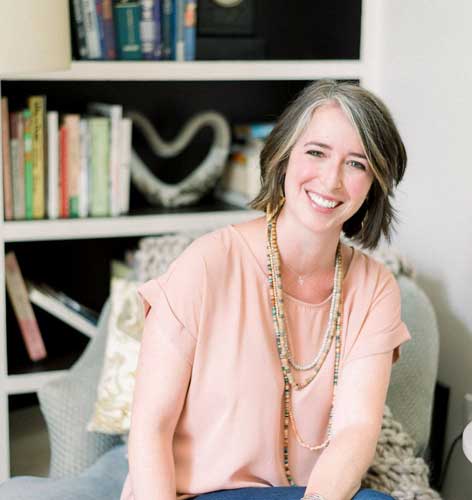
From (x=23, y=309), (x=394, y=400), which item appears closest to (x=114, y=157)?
(x=23, y=309)

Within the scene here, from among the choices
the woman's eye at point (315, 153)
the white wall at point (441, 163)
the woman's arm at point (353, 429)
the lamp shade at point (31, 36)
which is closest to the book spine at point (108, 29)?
the lamp shade at point (31, 36)

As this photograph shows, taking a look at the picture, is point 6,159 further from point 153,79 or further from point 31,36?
point 31,36

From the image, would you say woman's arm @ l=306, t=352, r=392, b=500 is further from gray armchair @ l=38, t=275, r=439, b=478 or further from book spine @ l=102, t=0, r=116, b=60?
book spine @ l=102, t=0, r=116, b=60

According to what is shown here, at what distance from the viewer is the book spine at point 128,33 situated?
2242 mm

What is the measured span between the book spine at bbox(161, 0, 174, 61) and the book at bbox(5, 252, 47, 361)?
0.68 metres

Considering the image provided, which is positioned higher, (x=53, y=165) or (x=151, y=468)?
(x=53, y=165)

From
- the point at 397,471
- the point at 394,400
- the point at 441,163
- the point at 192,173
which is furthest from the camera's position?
the point at 192,173

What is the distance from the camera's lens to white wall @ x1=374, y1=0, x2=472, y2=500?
2078 millimetres

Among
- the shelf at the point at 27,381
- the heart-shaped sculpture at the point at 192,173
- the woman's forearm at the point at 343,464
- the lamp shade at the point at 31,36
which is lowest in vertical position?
the shelf at the point at 27,381

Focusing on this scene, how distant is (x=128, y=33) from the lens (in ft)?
7.39

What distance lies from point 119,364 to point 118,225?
1.68 feet

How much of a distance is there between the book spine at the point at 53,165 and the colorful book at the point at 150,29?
Result: 29 centimetres

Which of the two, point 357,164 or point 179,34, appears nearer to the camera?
point 357,164

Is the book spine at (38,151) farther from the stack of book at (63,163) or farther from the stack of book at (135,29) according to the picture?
the stack of book at (135,29)
